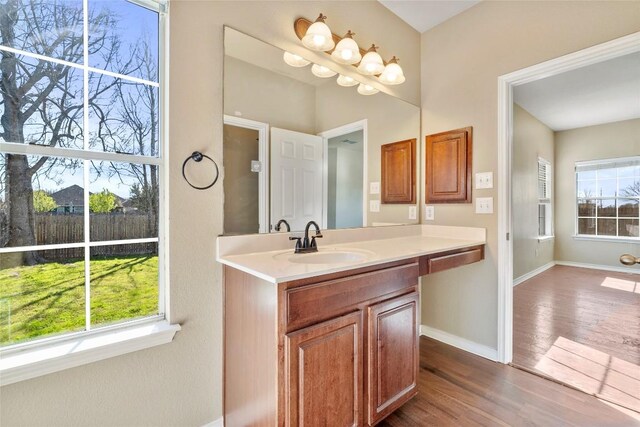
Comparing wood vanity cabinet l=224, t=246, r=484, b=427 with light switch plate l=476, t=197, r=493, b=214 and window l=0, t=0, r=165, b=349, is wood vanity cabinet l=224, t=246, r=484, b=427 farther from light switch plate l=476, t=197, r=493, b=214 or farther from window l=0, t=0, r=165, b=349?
light switch plate l=476, t=197, r=493, b=214

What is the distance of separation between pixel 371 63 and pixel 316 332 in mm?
1836

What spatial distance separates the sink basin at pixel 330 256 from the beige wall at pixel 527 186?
3.40m

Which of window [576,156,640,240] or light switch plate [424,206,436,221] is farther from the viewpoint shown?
window [576,156,640,240]

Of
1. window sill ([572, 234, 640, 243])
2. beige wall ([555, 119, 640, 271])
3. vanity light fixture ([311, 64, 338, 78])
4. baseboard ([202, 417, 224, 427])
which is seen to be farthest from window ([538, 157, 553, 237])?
baseboard ([202, 417, 224, 427])

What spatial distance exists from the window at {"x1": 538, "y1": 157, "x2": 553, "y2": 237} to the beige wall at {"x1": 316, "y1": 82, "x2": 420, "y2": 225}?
373cm

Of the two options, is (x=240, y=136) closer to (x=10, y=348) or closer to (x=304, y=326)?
(x=304, y=326)

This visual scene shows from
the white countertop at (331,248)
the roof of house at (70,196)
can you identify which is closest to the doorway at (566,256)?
the white countertop at (331,248)

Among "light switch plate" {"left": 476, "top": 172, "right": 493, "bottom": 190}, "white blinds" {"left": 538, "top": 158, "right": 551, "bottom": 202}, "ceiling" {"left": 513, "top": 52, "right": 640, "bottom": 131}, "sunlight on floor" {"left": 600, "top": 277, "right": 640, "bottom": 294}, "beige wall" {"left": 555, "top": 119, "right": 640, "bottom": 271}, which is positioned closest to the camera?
"light switch plate" {"left": 476, "top": 172, "right": 493, "bottom": 190}

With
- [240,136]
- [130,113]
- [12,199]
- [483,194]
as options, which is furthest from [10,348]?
[483,194]

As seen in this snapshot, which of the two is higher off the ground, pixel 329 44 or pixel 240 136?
pixel 329 44

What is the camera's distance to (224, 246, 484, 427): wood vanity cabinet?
3.44 feet

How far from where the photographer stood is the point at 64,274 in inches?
43.9

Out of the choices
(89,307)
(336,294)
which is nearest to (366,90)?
(336,294)

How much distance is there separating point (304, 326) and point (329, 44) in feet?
5.34
